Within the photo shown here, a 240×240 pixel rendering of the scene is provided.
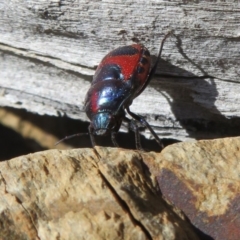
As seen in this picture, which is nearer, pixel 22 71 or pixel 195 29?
A: pixel 195 29

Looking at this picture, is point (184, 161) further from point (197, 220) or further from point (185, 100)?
point (185, 100)

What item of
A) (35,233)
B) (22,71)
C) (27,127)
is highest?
(35,233)

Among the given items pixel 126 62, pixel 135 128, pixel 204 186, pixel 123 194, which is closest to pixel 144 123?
pixel 135 128

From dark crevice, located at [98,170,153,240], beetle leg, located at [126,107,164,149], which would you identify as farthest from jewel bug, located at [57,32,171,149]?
dark crevice, located at [98,170,153,240]

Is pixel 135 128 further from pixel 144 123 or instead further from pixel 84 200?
pixel 84 200

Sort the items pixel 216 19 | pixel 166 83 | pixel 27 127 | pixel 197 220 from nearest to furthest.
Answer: pixel 197 220
pixel 216 19
pixel 166 83
pixel 27 127

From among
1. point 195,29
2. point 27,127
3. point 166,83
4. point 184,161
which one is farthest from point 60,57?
point 184,161

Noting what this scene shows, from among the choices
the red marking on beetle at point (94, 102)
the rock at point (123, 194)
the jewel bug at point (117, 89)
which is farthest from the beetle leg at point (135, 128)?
the rock at point (123, 194)

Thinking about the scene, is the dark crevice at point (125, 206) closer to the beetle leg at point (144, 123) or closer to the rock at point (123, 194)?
the rock at point (123, 194)
